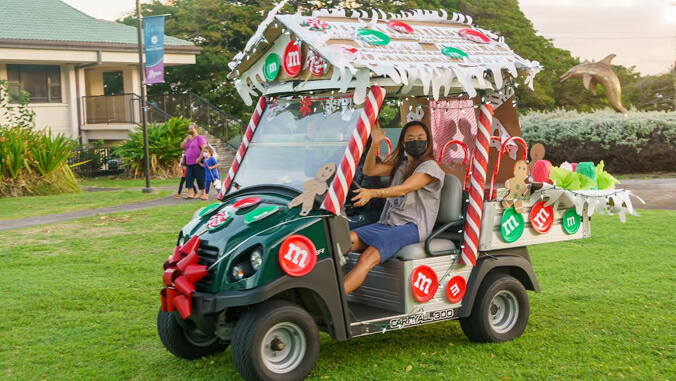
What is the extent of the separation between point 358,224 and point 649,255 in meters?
5.24

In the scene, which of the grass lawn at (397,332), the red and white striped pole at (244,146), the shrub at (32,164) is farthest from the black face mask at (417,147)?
the shrub at (32,164)

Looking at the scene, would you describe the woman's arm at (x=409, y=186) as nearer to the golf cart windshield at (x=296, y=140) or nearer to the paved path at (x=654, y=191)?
the golf cart windshield at (x=296, y=140)

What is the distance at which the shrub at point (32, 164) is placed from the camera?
746 inches

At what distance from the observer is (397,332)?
22.2 ft

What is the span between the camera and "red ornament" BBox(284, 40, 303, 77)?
5879 millimetres

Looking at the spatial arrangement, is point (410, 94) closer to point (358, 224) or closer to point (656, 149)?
point (358, 224)

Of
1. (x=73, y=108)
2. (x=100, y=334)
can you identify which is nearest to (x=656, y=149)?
(x=100, y=334)

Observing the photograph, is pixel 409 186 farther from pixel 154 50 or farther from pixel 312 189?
pixel 154 50

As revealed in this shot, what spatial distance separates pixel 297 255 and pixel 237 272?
404 mm

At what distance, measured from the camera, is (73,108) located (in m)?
29.0

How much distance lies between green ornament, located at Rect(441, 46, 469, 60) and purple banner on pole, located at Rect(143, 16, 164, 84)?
685 inches

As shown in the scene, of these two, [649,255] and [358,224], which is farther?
[649,255]

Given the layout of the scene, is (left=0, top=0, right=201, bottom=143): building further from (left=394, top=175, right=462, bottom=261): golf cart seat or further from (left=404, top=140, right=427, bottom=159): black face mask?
(left=394, top=175, right=462, bottom=261): golf cart seat

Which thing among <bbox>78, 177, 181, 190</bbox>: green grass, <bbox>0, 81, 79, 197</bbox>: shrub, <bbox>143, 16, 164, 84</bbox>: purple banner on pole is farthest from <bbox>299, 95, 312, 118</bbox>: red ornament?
<bbox>143, 16, 164, 84</bbox>: purple banner on pole
